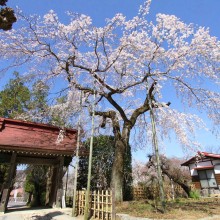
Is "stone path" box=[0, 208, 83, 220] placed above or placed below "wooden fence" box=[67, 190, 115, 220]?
below

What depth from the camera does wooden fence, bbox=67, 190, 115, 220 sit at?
772 cm

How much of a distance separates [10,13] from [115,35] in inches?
270

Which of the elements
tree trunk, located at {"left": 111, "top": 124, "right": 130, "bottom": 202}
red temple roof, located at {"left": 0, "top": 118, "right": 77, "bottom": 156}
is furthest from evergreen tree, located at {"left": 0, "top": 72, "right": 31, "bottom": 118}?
tree trunk, located at {"left": 111, "top": 124, "right": 130, "bottom": 202}

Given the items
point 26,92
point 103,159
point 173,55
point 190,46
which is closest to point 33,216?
point 103,159

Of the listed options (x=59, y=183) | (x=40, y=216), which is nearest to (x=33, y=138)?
(x=59, y=183)

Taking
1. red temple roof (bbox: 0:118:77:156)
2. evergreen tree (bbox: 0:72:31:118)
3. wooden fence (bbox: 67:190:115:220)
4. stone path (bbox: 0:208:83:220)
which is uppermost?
evergreen tree (bbox: 0:72:31:118)

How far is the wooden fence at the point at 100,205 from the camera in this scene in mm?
7719

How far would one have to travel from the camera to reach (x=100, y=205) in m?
8.47

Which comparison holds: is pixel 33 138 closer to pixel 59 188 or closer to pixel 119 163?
pixel 59 188

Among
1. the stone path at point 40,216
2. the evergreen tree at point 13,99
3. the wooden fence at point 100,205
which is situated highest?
the evergreen tree at point 13,99

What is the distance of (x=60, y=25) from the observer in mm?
11688

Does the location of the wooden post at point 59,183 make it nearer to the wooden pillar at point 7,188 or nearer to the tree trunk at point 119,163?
the wooden pillar at point 7,188

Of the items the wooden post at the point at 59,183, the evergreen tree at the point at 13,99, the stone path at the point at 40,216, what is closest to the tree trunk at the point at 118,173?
the stone path at the point at 40,216

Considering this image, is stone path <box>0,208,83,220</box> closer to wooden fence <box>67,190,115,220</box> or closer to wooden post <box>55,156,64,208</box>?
wooden fence <box>67,190,115,220</box>
